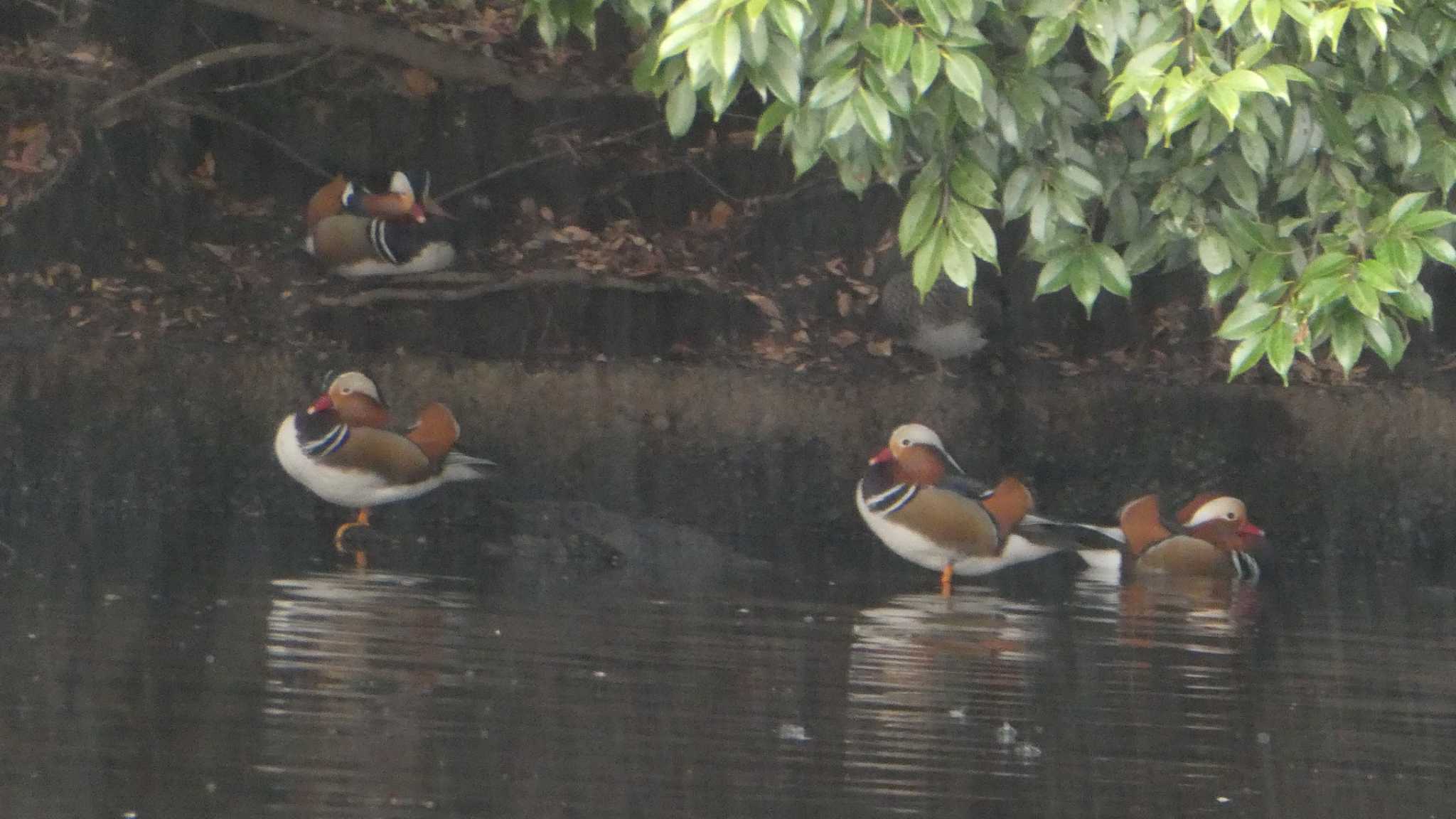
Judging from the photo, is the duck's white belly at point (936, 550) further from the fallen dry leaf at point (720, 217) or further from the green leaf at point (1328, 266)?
the green leaf at point (1328, 266)

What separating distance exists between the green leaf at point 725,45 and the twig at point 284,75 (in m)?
7.38

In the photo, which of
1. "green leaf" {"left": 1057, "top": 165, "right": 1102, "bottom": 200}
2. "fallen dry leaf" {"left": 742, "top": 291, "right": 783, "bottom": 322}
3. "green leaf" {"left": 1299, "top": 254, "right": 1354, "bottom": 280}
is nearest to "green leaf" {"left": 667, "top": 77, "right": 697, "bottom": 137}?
"green leaf" {"left": 1057, "top": 165, "right": 1102, "bottom": 200}

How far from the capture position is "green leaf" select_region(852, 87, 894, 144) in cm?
629

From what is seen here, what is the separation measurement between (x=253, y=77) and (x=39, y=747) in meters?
8.45

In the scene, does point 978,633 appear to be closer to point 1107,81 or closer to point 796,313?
point 1107,81

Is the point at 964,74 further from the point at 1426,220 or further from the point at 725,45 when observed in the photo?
the point at 1426,220

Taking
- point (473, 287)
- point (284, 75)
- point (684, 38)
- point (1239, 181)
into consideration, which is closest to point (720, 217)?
point (473, 287)

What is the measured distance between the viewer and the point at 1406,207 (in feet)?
22.0

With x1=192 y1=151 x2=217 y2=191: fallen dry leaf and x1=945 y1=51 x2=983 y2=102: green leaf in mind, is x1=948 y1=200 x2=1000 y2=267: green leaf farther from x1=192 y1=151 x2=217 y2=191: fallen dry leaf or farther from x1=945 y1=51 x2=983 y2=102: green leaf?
x1=192 y1=151 x2=217 y2=191: fallen dry leaf

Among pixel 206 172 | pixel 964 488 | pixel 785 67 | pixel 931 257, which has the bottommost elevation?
pixel 964 488

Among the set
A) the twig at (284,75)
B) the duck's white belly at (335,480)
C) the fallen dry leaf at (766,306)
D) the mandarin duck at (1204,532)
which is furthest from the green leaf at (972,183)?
the twig at (284,75)

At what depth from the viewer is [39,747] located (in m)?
5.80

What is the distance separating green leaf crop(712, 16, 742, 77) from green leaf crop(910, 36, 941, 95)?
50cm

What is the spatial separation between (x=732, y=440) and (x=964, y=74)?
19.1ft
